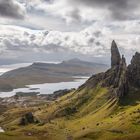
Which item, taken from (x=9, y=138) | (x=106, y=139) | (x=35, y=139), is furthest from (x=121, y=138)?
(x=9, y=138)

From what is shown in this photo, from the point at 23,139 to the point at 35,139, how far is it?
32.5 feet

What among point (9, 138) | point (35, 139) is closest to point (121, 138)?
point (35, 139)

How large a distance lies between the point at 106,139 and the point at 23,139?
148 feet

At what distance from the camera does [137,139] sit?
18075cm

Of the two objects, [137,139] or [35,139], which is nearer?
[137,139]

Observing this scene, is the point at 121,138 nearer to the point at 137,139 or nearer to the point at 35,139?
the point at 137,139

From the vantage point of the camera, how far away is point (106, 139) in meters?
200

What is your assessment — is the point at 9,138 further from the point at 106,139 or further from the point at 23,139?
the point at 106,139

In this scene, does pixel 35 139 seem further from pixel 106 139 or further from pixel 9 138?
pixel 106 139

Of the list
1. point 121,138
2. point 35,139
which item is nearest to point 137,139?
point 121,138

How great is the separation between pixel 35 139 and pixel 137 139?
54847mm

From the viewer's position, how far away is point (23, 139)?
189875mm

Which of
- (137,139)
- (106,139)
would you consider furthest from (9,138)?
(137,139)

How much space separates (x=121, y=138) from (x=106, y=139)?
32.5 ft
